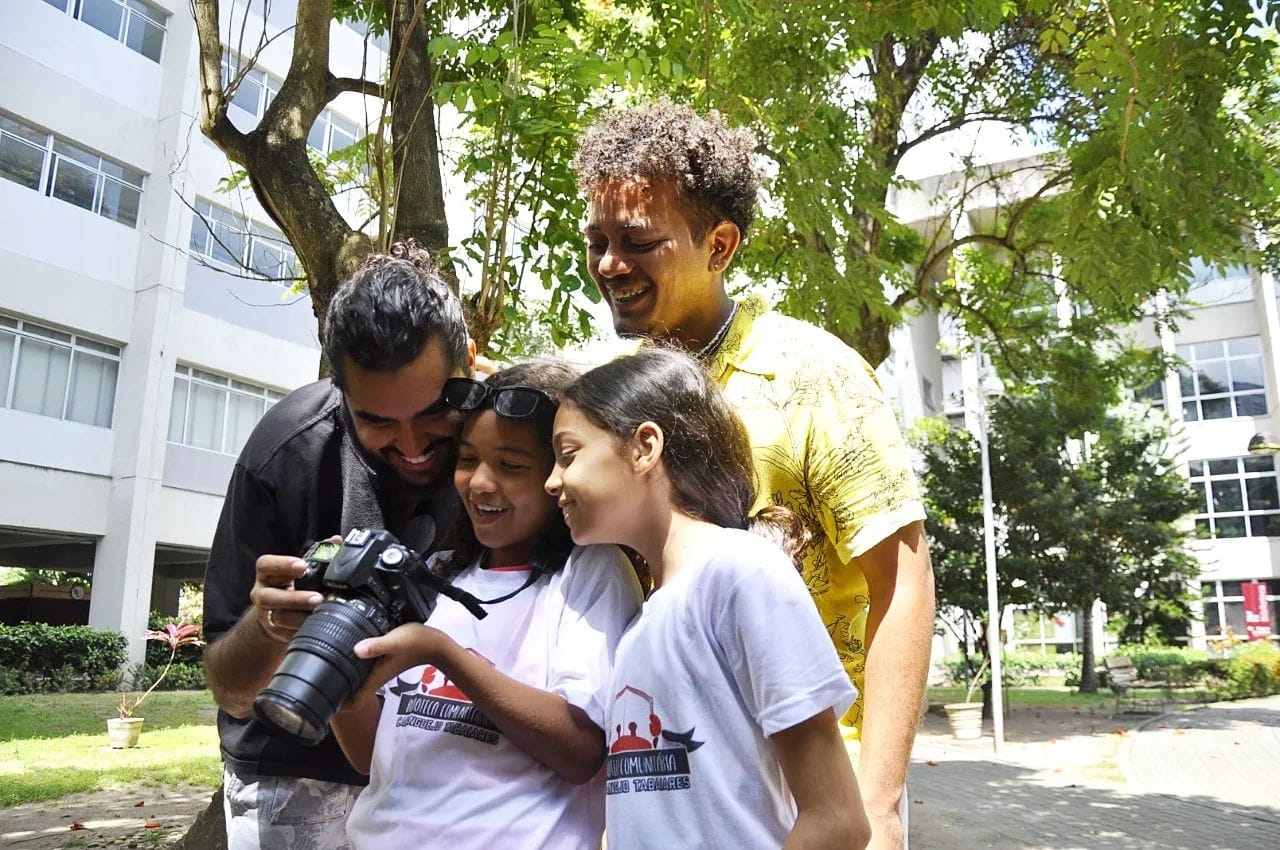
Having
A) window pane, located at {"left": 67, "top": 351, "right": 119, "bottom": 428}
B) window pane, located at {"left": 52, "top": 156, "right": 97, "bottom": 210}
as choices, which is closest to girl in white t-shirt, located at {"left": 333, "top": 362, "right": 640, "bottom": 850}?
window pane, located at {"left": 67, "top": 351, "right": 119, "bottom": 428}

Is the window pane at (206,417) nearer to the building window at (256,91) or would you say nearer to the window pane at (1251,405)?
the building window at (256,91)

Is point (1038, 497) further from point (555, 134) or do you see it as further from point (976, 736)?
point (555, 134)

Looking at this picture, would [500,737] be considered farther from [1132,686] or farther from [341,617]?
[1132,686]

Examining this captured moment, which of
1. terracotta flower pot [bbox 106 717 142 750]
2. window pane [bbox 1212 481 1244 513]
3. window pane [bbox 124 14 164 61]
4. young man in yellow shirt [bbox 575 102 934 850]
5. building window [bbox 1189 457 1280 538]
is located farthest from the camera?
window pane [bbox 1212 481 1244 513]

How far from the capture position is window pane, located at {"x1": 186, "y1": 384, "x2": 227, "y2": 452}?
63.6ft

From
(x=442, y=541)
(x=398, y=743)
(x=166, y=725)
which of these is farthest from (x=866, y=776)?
(x=166, y=725)

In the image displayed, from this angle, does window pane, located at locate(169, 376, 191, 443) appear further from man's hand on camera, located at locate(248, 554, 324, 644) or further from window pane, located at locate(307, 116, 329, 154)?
man's hand on camera, located at locate(248, 554, 324, 644)

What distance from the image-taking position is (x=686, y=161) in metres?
1.86

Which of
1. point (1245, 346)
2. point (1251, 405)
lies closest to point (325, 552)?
point (1251, 405)

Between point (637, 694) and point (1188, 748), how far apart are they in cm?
1627

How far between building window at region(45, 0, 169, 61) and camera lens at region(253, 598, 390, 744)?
63.7 feet

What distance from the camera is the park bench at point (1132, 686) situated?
2132 cm

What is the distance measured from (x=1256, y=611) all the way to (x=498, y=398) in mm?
33719

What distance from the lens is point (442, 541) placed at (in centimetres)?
212
